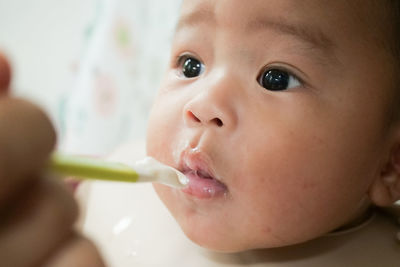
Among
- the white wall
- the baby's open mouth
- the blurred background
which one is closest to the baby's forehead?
the baby's open mouth

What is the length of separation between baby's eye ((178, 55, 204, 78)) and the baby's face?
0.06 m

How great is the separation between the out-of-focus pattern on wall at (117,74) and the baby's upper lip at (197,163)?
0.71m

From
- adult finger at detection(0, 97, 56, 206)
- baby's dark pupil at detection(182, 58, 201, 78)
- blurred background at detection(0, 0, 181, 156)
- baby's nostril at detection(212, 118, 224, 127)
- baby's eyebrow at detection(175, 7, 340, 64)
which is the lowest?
blurred background at detection(0, 0, 181, 156)

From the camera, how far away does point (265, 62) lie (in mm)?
678

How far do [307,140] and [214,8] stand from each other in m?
0.23

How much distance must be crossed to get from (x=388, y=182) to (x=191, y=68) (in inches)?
13.5

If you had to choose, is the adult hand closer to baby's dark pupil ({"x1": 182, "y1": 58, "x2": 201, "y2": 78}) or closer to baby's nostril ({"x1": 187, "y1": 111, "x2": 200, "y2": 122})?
baby's nostril ({"x1": 187, "y1": 111, "x2": 200, "y2": 122})

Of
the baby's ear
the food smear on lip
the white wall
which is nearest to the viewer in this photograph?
the food smear on lip

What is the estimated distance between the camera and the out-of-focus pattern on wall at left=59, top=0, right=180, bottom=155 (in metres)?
1.34

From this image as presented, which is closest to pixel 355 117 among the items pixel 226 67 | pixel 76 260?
pixel 226 67

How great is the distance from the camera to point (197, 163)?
0.65 m

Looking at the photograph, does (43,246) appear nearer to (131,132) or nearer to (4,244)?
(4,244)

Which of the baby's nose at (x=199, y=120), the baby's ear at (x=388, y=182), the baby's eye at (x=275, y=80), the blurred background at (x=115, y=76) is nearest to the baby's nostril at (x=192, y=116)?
the baby's nose at (x=199, y=120)

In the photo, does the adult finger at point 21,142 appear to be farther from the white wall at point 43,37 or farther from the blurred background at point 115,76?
the white wall at point 43,37
